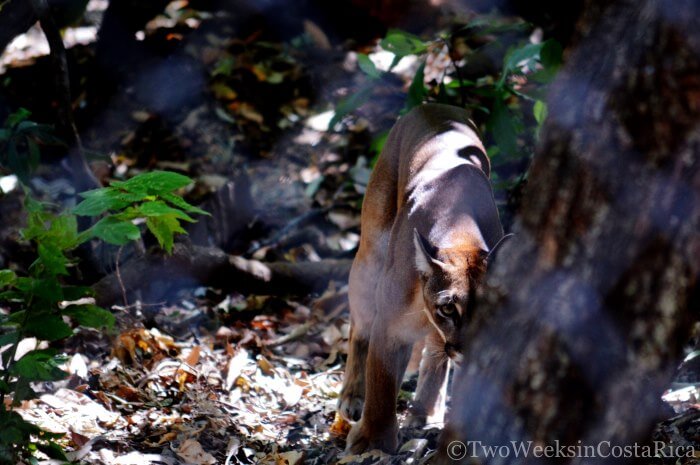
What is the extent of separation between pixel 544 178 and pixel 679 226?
252mm

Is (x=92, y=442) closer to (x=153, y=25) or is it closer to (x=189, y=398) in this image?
(x=189, y=398)

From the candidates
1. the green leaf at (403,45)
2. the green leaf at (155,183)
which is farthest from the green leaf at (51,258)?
the green leaf at (403,45)

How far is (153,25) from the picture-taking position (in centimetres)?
592

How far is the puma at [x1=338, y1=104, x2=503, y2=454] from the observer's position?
2.65 metres

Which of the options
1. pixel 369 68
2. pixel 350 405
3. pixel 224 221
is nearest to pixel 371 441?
pixel 350 405

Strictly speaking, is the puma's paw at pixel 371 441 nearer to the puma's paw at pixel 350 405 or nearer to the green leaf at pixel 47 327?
the puma's paw at pixel 350 405

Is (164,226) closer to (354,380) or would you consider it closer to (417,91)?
(354,380)

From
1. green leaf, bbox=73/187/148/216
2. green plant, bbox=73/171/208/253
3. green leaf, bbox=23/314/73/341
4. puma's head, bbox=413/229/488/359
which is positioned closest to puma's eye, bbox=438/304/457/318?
puma's head, bbox=413/229/488/359

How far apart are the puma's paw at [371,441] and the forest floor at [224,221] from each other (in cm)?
6

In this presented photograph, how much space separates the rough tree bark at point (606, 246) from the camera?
1.50 meters

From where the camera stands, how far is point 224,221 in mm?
4891

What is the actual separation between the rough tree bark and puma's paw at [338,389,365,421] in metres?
1.60

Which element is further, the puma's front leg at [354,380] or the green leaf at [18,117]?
the green leaf at [18,117]

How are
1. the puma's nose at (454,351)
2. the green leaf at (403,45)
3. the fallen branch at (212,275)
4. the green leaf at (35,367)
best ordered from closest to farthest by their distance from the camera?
the green leaf at (35,367)
the puma's nose at (454,351)
the green leaf at (403,45)
the fallen branch at (212,275)
